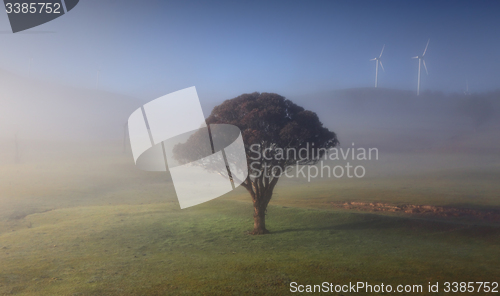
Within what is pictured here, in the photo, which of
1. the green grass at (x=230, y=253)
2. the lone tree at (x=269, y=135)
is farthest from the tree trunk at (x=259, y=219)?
the green grass at (x=230, y=253)

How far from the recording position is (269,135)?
20109 millimetres

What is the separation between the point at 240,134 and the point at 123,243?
32.9ft

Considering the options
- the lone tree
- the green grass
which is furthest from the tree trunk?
the green grass

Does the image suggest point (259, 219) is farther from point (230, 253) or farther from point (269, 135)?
point (269, 135)

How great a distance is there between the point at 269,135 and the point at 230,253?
7.41 metres

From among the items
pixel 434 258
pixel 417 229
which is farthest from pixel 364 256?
pixel 417 229

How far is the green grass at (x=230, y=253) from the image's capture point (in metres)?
12.8

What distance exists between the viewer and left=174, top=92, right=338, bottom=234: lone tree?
19.9 metres

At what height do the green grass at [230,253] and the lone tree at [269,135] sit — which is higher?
the lone tree at [269,135]

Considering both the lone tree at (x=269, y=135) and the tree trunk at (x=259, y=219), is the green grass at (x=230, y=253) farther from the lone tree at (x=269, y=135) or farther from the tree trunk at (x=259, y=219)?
the lone tree at (x=269, y=135)

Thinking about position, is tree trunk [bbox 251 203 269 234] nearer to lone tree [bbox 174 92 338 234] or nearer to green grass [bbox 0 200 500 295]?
lone tree [bbox 174 92 338 234]

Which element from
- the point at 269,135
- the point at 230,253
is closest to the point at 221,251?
the point at 230,253

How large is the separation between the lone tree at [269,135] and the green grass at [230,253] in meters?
4.09

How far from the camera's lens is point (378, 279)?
12711 millimetres
